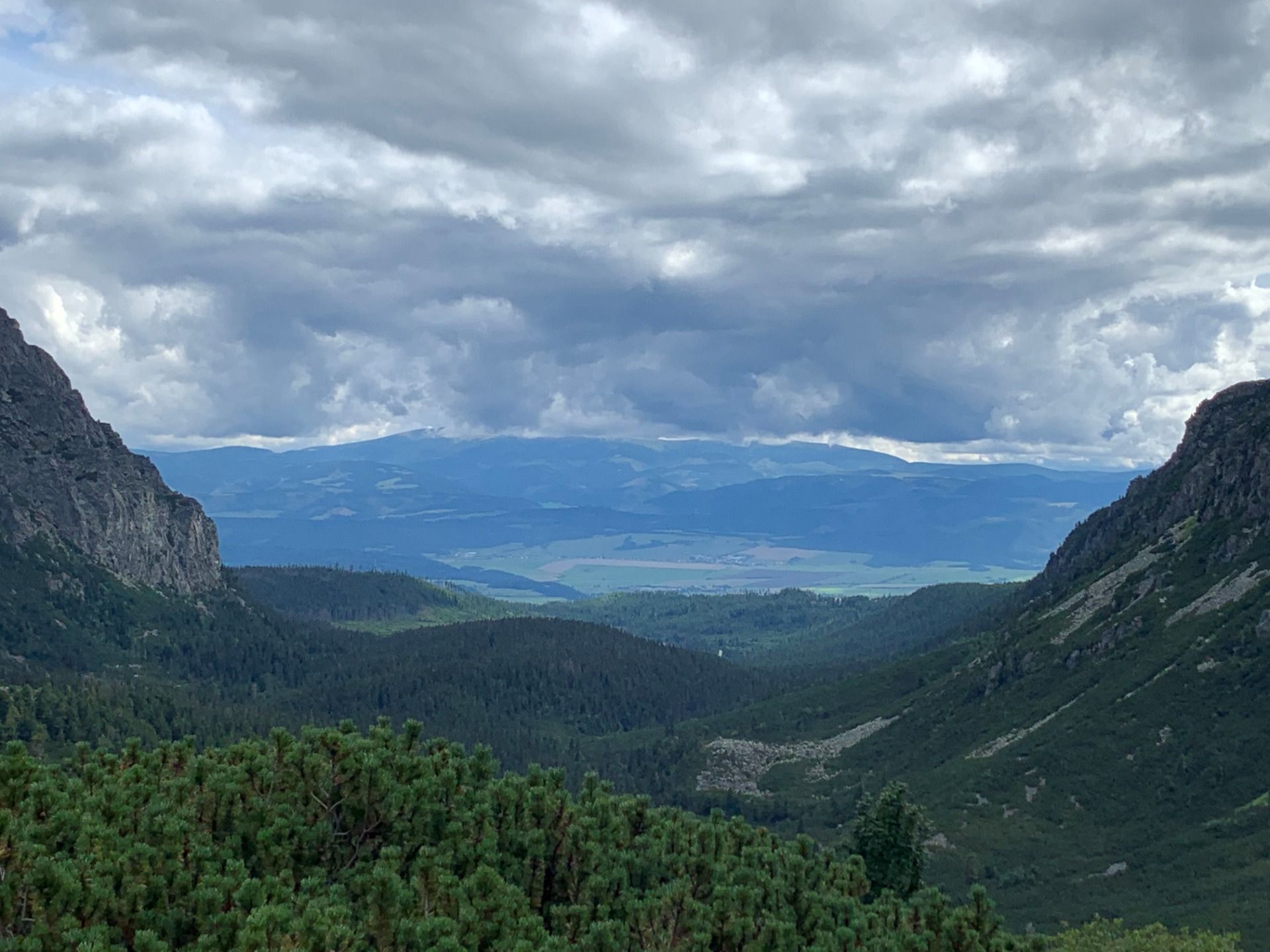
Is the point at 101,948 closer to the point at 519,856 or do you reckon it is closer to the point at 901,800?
the point at 519,856

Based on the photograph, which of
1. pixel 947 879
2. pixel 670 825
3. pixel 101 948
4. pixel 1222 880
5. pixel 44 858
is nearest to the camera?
pixel 101 948

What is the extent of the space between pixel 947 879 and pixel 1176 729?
172ft

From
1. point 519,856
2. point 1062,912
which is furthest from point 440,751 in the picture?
point 1062,912

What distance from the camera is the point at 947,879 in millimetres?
163875

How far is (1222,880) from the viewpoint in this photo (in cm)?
13400

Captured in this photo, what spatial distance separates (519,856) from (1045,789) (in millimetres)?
173369

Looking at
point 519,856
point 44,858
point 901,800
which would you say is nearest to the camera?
point 44,858

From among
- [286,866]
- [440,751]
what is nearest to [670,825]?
[440,751]

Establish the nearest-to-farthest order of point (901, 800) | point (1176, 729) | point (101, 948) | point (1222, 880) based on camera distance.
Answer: point (101, 948), point (901, 800), point (1222, 880), point (1176, 729)

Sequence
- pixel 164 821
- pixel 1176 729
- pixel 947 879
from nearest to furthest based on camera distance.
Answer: pixel 164 821 → pixel 947 879 → pixel 1176 729

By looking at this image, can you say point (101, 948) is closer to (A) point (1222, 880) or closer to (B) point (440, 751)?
(B) point (440, 751)

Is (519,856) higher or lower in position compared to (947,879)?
higher

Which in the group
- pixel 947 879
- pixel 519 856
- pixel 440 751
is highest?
pixel 440 751

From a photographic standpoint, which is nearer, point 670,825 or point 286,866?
point 286,866
